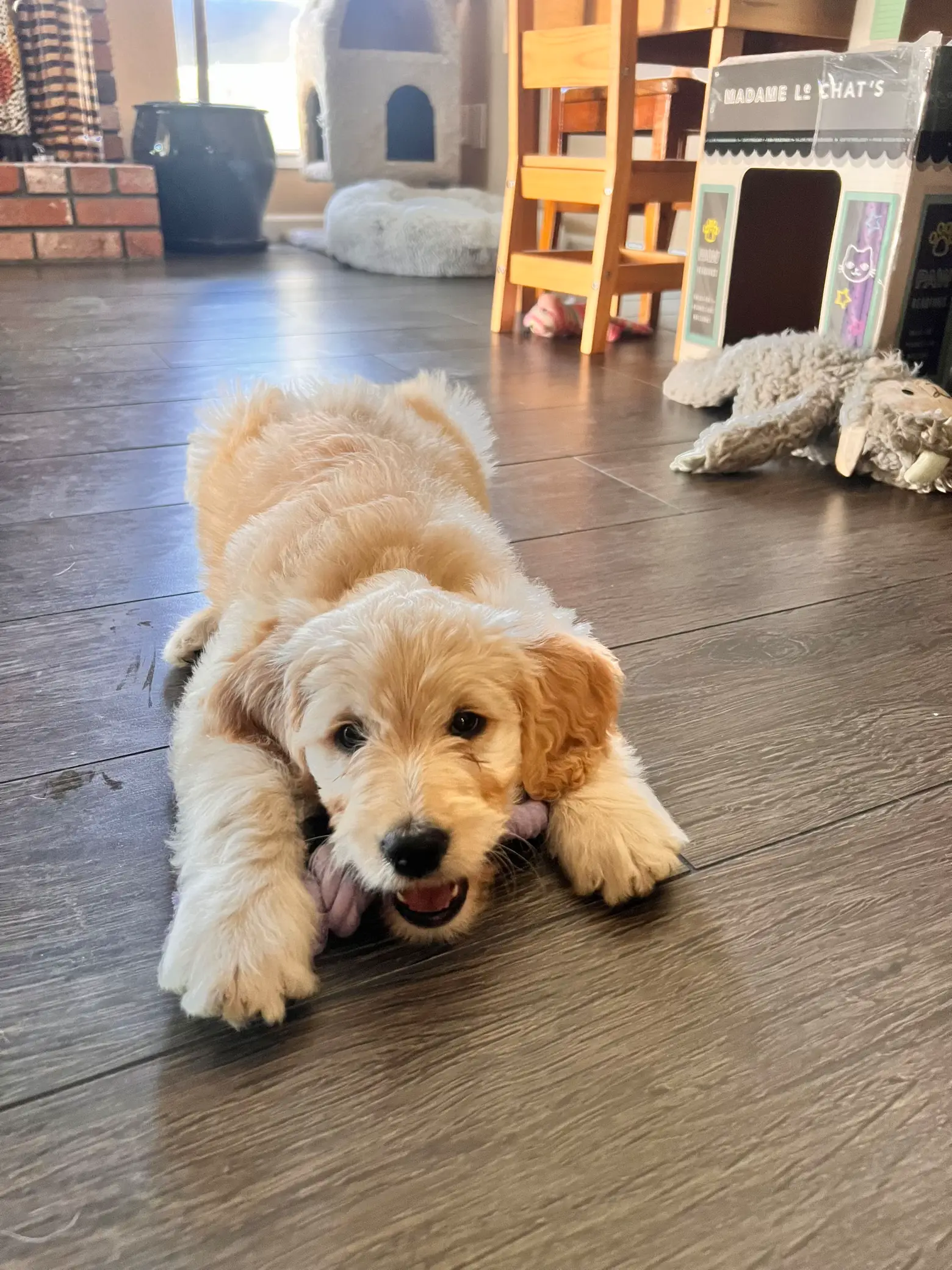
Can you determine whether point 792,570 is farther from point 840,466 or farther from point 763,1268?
point 763,1268

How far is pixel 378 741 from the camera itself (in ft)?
3.06

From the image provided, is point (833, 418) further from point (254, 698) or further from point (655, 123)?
point (655, 123)

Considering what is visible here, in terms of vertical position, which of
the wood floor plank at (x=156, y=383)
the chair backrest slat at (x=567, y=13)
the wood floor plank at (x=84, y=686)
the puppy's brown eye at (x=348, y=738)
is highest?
the chair backrest slat at (x=567, y=13)

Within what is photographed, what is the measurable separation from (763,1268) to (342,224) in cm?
534

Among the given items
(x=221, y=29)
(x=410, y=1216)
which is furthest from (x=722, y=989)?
(x=221, y=29)

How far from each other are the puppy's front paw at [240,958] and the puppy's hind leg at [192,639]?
56 cm

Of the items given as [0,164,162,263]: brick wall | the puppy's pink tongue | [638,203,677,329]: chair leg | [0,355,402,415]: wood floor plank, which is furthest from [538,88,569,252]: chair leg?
the puppy's pink tongue

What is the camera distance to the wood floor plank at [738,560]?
161cm

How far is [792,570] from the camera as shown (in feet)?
5.80

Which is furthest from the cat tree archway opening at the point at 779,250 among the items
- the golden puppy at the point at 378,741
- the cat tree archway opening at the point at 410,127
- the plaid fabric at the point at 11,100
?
the plaid fabric at the point at 11,100

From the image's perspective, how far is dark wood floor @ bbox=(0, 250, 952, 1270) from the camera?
2.27 ft

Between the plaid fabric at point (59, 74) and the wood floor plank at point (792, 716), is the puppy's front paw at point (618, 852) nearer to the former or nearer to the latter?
the wood floor plank at point (792, 716)

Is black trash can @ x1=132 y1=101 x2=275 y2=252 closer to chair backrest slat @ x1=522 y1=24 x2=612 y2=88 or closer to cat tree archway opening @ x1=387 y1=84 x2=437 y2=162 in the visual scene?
cat tree archway opening @ x1=387 y1=84 x2=437 y2=162

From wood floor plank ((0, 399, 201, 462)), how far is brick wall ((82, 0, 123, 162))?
4091 mm
